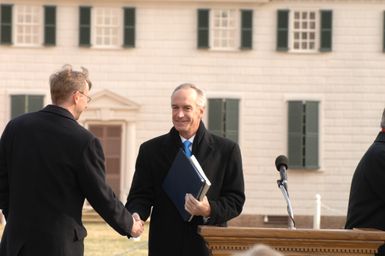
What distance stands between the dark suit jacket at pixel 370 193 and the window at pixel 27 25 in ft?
112

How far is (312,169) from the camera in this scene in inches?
1708

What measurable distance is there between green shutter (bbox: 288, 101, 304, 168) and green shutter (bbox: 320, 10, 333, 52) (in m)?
2.00

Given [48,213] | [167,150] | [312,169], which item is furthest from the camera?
[312,169]

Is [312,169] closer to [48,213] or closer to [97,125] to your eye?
[97,125]

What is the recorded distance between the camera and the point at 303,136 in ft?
142

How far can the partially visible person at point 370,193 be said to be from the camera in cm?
930

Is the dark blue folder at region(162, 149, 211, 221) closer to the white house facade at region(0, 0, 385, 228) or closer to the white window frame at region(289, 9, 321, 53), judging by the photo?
the white house facade at region(0, 0, 385, 228)

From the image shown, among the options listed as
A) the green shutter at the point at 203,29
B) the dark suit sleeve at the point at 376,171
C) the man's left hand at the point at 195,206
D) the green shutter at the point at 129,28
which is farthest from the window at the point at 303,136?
the man's left hand at the point at 195,206

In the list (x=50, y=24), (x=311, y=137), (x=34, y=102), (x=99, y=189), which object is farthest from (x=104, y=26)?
(x=99, y=189)

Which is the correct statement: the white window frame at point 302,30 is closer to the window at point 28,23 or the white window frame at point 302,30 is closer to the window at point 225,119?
the window at point 225,119

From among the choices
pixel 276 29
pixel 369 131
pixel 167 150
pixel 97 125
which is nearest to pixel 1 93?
pixel 97 125

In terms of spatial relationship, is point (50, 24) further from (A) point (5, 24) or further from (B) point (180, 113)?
(B) point (180, 113)

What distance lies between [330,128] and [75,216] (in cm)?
3527

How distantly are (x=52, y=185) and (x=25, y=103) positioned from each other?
34.5m
